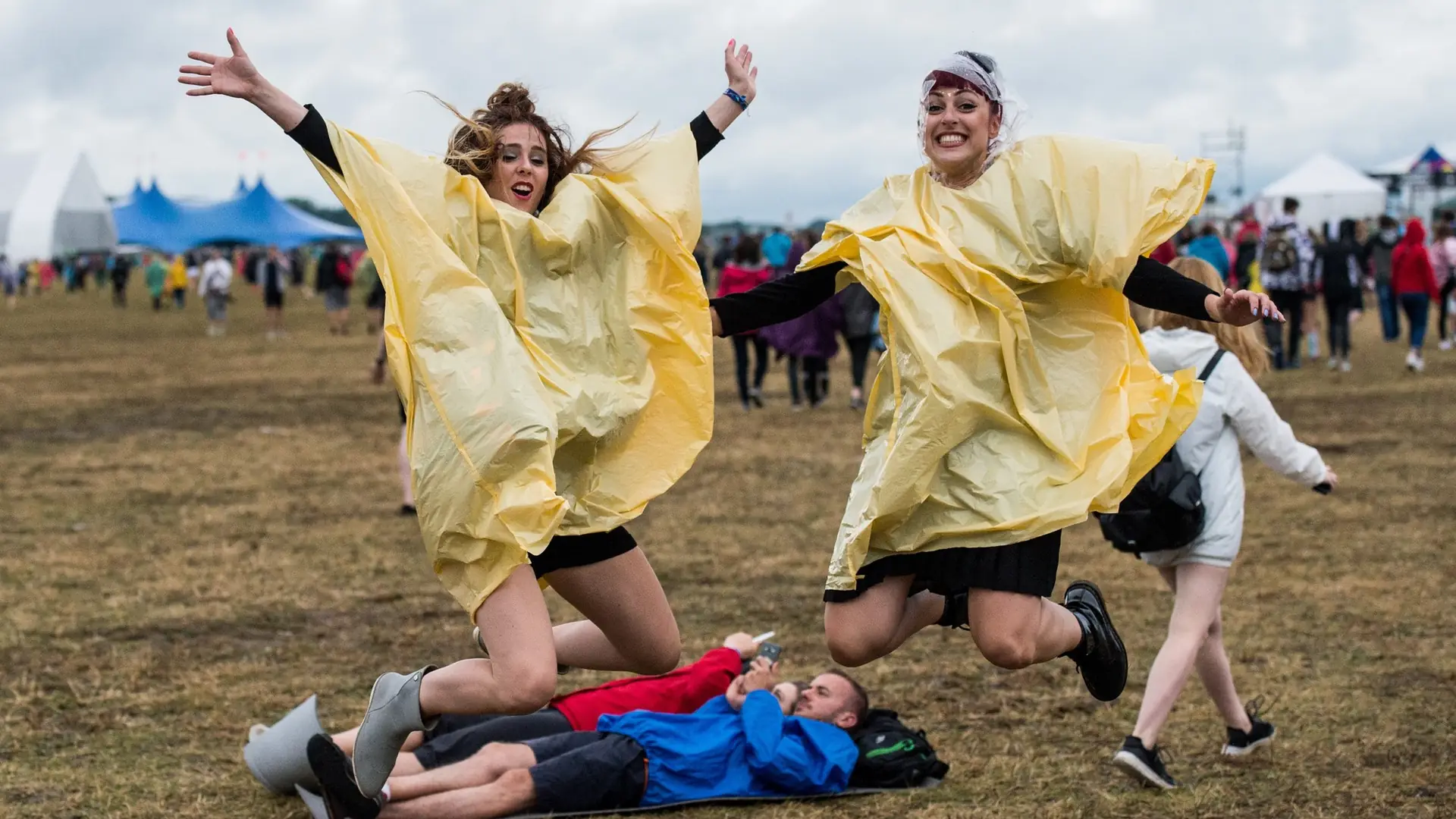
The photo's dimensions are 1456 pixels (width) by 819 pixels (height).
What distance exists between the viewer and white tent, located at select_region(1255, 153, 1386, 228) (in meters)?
40.2

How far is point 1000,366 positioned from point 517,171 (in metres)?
1.45

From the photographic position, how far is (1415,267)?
64.3 feet

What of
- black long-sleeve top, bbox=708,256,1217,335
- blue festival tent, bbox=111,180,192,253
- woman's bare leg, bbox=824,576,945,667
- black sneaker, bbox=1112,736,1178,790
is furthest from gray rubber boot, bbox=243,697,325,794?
blue festival tent, bbox=111,180,192,253

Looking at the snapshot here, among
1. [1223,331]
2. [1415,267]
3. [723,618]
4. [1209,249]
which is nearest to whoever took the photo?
[1223,331]

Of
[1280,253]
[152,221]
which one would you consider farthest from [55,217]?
[1280,253]

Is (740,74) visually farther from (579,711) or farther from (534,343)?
(579,711)

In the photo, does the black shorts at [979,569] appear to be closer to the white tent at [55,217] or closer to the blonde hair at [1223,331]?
the blonde hair at [1223,331]

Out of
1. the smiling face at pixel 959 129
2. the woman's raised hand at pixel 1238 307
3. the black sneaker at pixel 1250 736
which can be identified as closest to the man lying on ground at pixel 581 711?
the black sneaker at pixel 1250 736

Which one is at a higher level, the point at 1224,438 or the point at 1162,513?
the point at 1224,438

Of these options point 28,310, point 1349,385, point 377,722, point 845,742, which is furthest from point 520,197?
point 28,310

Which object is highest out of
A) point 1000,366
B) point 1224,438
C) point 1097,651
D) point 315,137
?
point 315,137

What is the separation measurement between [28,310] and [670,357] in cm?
4853

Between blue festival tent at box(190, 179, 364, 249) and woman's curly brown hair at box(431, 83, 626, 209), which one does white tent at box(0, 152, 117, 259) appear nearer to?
blue festival tent at box(190, 179, 364, 249)

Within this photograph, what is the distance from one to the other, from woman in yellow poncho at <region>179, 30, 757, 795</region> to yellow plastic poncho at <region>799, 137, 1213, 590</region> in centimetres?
59
